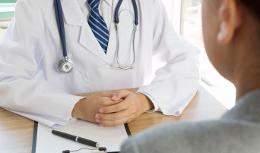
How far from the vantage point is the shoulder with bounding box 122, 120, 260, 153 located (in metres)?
0.42

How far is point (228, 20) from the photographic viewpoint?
0.43m

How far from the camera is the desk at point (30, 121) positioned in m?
0.97

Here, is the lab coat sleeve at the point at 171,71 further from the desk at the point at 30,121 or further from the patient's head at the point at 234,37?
the patient's head at the point at 234,37

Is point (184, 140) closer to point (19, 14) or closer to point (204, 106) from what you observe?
point (204, 106)

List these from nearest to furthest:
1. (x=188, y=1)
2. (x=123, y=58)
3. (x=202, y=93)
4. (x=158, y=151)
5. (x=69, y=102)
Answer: (x=158, y=151) → (x=69, y=102) → (x=202, y=93) → (x=123, y=58) → (x=188, y=1)

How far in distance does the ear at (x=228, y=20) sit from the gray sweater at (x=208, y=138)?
0.27 ft

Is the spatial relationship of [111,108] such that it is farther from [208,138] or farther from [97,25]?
[208,138]

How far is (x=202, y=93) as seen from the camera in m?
1.28

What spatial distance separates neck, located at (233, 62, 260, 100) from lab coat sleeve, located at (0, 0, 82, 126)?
0.69 meters

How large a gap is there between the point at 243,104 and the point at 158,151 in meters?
0.12

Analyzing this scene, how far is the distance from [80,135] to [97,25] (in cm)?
50

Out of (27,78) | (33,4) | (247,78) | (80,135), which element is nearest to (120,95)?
(80,135)

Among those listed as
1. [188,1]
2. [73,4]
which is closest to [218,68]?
[73,4]

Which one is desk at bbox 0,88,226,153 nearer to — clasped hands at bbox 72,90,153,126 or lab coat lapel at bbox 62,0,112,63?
clasped hands at bbox 72,90,153,126
